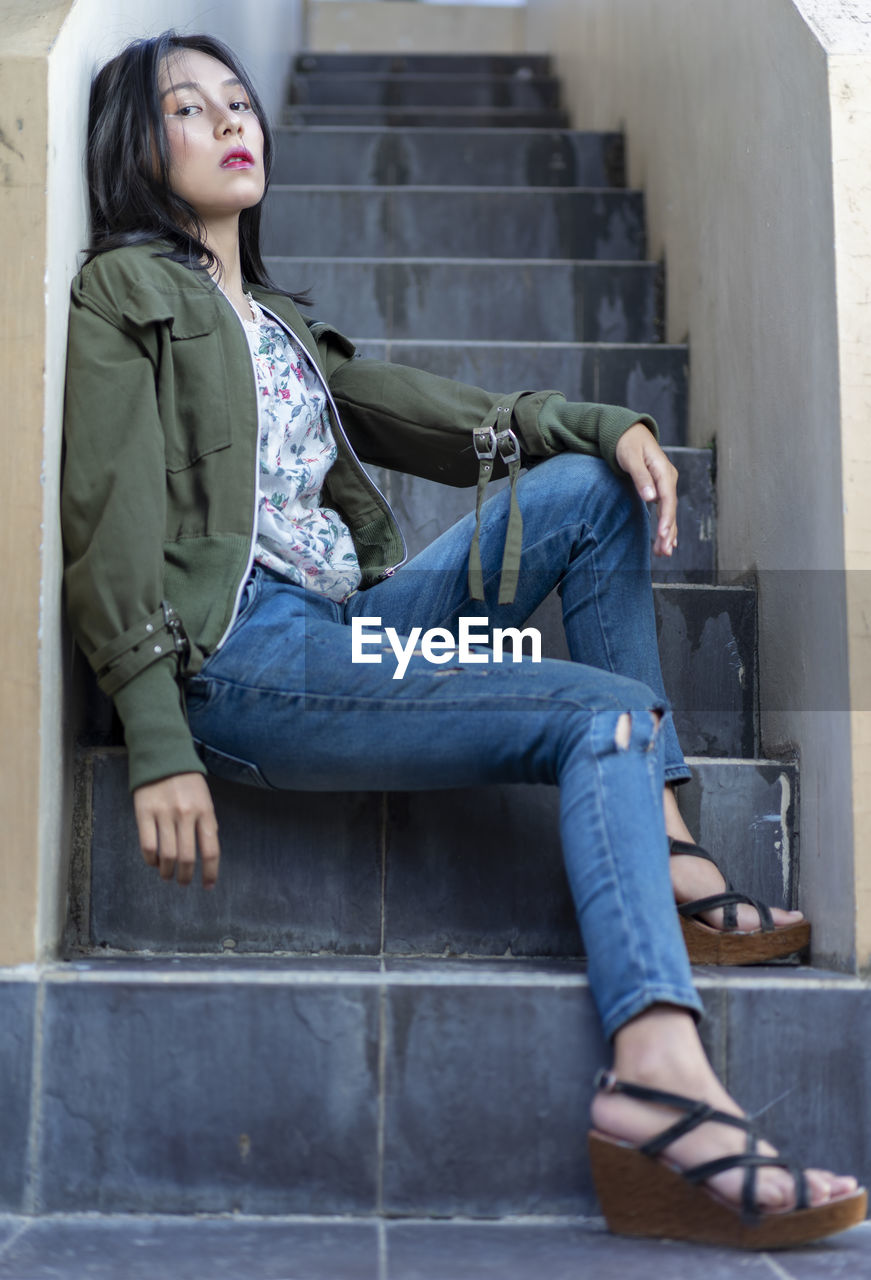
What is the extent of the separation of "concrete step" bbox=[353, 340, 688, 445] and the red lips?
90 centimetres

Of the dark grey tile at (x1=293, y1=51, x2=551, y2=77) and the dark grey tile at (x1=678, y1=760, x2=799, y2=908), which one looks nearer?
the dark grey tile at (x1=678, y1=760, x2=799, y2=908)

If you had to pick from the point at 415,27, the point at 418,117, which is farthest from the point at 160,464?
the point at 415,27

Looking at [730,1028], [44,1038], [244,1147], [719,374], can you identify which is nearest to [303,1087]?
[244,1147]

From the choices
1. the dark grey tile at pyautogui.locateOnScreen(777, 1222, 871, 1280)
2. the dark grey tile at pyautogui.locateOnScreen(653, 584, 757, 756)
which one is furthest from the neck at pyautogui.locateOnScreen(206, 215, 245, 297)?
the dark grey tile at pyautogui.locateOnScreen(777, 1222, 871, 1280)

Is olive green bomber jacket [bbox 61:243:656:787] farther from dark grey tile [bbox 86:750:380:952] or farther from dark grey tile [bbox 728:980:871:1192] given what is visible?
dark grey tile [bbox 728:980:871:1192]

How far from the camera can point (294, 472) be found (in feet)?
5.74

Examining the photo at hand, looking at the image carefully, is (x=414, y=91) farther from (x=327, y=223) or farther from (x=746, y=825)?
(x=746, y=825)

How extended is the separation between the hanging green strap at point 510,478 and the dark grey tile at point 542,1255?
28.9 inches

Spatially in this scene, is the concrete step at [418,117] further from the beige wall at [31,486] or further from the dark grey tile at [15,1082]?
the dark grey tile at [15,1082]

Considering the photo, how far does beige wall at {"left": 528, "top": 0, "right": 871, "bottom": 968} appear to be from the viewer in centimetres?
157

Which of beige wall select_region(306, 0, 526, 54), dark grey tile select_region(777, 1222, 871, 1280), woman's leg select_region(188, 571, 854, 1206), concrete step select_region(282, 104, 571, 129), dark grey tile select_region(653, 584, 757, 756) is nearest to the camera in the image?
dark grey tile select_region(777, 1222, 871, 1280)

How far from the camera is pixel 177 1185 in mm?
1401

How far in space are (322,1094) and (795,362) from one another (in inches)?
45.7

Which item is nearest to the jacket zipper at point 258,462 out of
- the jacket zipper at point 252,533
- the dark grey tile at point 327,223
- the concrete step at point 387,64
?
the jacket zipper at point 252,533
